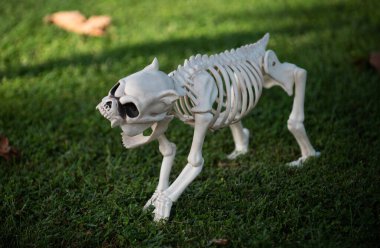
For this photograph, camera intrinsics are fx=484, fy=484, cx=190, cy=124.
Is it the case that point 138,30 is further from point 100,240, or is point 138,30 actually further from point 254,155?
point 100,240

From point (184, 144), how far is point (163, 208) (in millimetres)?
1452

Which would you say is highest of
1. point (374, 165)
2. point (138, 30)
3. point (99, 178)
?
point (138, 30)

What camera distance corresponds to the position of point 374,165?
435 centimetres

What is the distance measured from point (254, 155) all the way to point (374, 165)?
110 centimetres

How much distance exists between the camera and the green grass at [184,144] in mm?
3576

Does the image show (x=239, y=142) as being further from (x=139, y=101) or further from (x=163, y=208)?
(x=139, y=101)

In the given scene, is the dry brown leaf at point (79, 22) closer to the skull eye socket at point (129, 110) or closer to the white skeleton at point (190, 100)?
the white skeleton at point (190, 100)

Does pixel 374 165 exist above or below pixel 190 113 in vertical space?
below

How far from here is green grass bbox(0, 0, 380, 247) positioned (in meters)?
3.58

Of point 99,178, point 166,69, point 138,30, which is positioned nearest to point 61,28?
point 138,30

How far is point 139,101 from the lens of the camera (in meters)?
3.21

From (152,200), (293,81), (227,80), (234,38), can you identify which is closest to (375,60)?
(234,38)

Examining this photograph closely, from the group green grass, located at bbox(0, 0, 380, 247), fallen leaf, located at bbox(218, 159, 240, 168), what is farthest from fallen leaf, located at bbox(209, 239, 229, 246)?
fallen leaf, located at bbox(218, 159, 240, 168)

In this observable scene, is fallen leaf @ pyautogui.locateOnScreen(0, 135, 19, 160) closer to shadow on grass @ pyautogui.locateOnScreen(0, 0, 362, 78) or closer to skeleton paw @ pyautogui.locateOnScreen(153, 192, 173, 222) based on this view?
skeleton paw @ pyautogui.locateOnScreen(153, 192, 173, 222)
